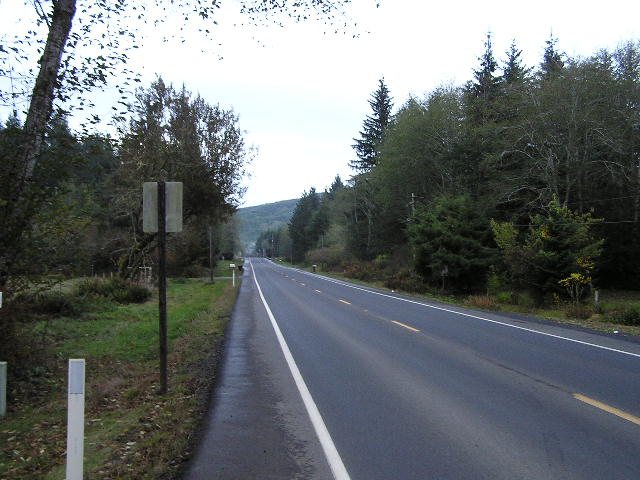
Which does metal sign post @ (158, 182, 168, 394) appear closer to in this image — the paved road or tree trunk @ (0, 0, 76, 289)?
the paved road

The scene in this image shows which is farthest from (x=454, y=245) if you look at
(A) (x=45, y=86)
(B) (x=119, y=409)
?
(B) (x=119, y=409)

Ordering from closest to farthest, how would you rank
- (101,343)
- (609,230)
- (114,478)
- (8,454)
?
(114,478) < (8,454) < (101,343) < (609,230)

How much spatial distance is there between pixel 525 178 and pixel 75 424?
35.4 metres

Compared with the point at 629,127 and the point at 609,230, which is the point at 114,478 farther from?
the point at 609,230

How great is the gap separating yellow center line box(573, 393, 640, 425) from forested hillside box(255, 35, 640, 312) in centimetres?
1907

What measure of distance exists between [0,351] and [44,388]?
89 centimetres

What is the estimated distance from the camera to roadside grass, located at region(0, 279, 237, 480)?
4.69 meters

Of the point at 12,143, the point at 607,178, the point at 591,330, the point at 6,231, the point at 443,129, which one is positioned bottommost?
the point at 591,330

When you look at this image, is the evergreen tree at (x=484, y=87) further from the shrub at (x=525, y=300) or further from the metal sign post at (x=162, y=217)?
the metal sign post at (x=162, y=217)

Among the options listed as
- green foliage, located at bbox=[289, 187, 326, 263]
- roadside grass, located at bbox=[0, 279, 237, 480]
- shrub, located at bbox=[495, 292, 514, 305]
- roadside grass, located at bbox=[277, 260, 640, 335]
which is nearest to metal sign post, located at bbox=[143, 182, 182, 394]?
roadside grass, located at bbox=[0, 279, 237, 480]

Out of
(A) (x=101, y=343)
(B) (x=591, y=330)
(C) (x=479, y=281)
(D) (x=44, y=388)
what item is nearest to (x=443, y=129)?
(C) (x=479, y=281)

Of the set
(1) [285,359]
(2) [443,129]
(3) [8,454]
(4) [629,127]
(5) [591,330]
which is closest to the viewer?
(3) [8,454]

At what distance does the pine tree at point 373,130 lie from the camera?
216ft

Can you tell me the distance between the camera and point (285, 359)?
9609mm
